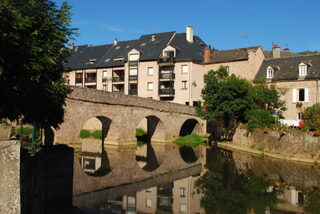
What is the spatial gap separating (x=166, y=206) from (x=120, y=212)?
2.43m

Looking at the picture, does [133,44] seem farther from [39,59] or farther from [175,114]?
[39,59]

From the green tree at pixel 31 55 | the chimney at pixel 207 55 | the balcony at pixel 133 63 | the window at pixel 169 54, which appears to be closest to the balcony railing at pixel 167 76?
the window at pixel 169 54

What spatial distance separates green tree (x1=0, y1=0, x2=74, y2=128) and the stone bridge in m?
12.0

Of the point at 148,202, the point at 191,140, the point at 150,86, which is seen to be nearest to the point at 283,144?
the point at 191,140

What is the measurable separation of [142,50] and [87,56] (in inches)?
402

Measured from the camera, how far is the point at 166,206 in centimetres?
1602

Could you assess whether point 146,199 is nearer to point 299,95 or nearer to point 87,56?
point 299,95

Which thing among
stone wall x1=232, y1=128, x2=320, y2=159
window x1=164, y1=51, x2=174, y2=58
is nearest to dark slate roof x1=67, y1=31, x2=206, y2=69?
window x1=164, y1=51, x2=174, y2=58

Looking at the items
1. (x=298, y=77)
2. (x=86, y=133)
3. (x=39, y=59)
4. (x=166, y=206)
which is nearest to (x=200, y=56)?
(x=298, y=77)

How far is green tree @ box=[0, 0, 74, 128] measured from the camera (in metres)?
10.2

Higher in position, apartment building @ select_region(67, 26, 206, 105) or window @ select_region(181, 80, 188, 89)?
apartment building @ select_region(67, 26, 206, 105)

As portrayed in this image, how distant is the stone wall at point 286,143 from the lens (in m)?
25.7

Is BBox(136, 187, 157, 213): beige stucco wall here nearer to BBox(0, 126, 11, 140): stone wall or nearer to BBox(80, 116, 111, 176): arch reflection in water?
BBox(80, 116, 111, 176): arch reflection in water

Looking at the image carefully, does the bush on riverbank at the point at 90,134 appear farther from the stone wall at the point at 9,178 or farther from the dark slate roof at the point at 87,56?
the stone wall at the point at 9,178
